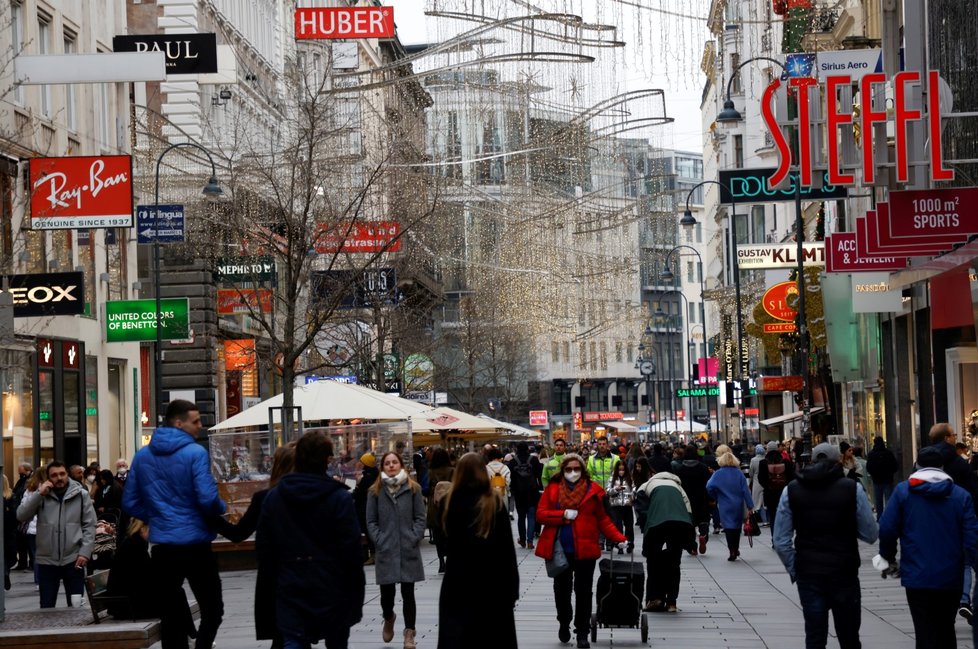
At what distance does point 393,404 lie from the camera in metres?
31.8

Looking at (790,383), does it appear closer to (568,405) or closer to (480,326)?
(480,326)

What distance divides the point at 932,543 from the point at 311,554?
4060 mm

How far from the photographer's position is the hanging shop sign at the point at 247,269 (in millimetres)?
38125

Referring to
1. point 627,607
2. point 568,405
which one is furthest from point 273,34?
point 568,405

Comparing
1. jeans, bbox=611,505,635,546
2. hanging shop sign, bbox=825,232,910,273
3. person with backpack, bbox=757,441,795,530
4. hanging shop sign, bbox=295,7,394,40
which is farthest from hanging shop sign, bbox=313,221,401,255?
hanging shop sign, bbox=825,232,910,273

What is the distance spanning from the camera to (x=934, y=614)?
11.9 m

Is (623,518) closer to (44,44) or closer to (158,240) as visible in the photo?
(158,240)

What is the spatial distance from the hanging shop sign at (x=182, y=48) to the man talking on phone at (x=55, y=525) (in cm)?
1813

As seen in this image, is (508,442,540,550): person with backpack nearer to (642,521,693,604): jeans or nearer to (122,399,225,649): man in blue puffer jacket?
(642,521,693,604): jeans

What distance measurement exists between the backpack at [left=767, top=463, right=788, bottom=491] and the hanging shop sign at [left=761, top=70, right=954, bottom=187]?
7378mm

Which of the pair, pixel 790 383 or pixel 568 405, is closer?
pixel 790 383

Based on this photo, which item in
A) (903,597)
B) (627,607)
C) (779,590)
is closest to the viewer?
(627,607)

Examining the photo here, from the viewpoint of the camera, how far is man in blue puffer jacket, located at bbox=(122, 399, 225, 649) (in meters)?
11.8

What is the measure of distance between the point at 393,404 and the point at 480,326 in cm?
5030
